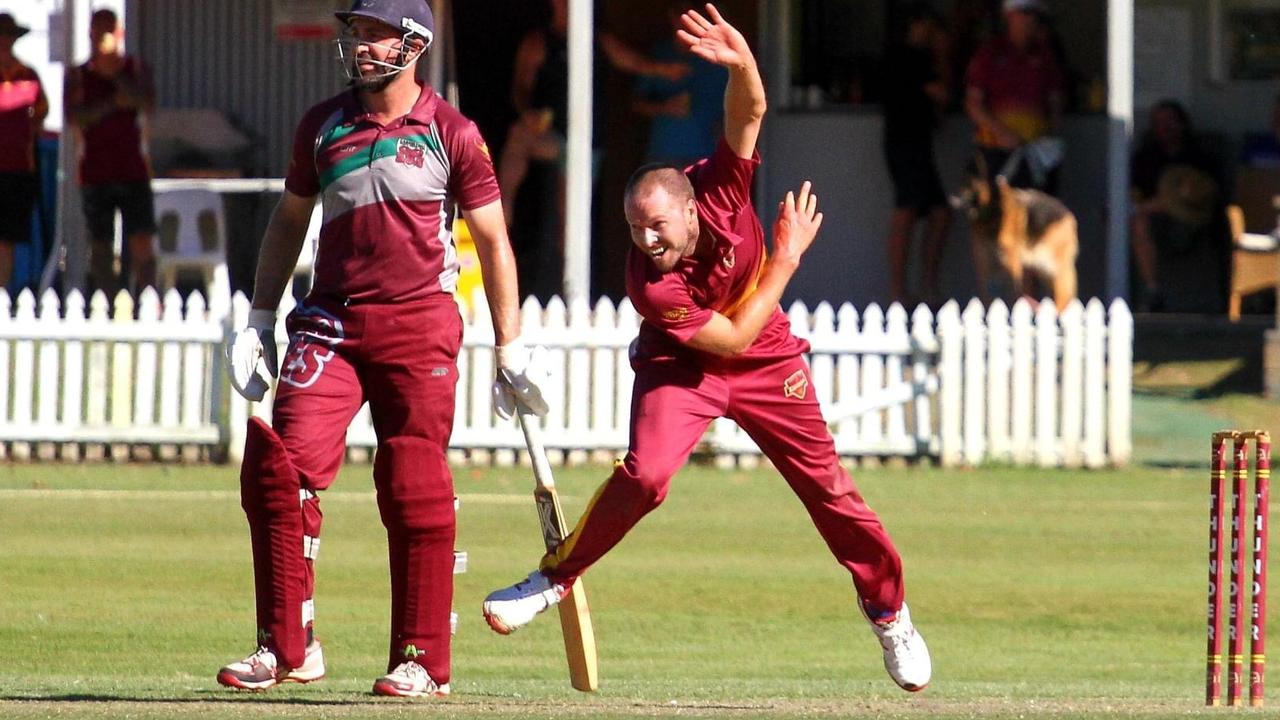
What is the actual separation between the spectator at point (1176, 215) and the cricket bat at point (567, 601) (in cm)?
1135

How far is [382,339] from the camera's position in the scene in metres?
6.49

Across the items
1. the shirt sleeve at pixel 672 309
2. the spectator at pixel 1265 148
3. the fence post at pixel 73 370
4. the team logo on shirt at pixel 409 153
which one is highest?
the spectator at pixel 1265 148

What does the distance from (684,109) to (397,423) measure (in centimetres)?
1076

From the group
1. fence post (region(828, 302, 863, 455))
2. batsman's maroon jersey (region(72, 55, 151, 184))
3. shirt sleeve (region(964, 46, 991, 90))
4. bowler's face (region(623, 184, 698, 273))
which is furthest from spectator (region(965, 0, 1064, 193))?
bowler's face (region(623, 184, 698, 273))

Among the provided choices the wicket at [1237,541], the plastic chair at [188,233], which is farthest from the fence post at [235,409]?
the wicket at [1237,541]

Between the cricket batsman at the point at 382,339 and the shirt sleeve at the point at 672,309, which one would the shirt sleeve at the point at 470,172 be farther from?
the shirt sleeve at the point at 672,309

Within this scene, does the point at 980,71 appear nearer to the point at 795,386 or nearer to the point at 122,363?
the point at 122,363

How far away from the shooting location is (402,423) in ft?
21.6

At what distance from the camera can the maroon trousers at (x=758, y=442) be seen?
646cm

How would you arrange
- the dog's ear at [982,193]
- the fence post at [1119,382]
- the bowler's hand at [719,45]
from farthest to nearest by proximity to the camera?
the dog's ear at [982,193] < the fence post at [1119,382] < the bowler's hand at [719,45]

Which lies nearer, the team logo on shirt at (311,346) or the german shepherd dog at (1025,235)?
the team logo on shirt at (311,346)

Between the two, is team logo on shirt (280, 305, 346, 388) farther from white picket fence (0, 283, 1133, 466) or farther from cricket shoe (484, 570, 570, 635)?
white picket fence (0, 283, 1133, 466)

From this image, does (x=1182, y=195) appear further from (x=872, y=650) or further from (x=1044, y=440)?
(x=872, y=650)

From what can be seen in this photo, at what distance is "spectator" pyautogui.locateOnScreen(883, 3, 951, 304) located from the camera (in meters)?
16.9
